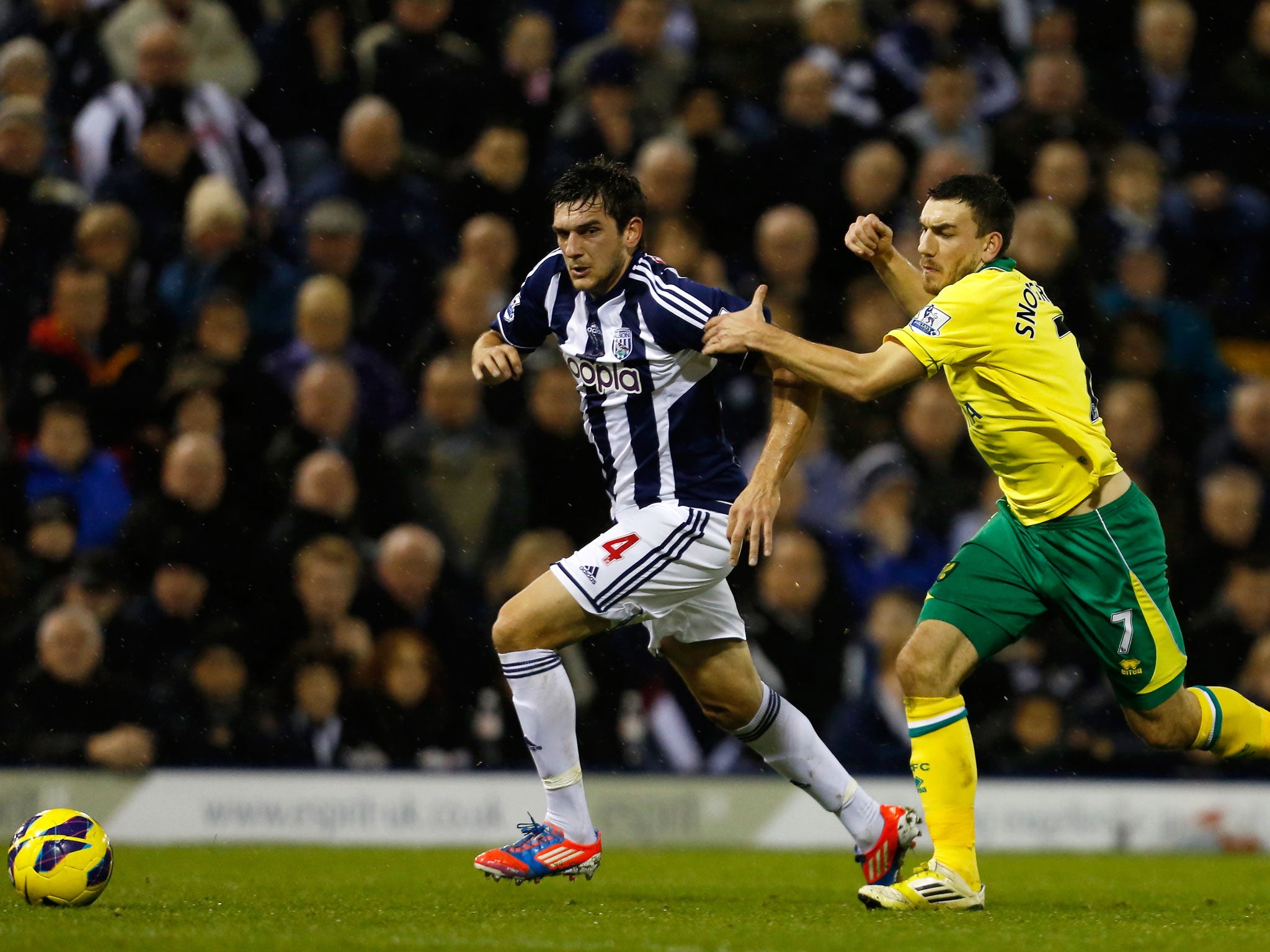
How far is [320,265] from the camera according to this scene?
34.6 feet

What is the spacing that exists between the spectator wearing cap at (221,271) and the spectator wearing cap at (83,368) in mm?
505

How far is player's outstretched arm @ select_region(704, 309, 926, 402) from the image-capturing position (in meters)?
5.36

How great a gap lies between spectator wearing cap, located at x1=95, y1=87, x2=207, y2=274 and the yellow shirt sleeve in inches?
246

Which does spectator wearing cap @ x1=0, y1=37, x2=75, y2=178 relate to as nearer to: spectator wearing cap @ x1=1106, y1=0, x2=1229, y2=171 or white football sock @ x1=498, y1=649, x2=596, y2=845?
white football sock @ x1=498, y1=649, x2=596, y2=845

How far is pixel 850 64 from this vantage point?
1190 cm

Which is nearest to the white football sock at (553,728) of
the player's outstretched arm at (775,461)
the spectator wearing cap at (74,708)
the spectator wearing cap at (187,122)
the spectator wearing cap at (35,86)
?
the player's outstretched arm at (775,461)

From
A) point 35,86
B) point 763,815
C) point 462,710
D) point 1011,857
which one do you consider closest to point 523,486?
point 462,710

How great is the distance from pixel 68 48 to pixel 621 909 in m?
7.81

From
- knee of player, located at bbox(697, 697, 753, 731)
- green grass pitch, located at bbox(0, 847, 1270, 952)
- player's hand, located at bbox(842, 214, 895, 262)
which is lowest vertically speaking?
green grass pitch, located at bbox(0, 847, 1270, 952)

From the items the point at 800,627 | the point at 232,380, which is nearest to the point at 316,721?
the point at 232,380

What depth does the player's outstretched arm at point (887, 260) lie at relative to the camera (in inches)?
238

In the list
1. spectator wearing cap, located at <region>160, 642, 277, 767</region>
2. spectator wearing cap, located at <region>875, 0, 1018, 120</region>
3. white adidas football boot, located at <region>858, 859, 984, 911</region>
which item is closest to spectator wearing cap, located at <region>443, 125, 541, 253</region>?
spectator wearing cap, located at <region>875, 0, 1018, 120</region>

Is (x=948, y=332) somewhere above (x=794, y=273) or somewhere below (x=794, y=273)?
below

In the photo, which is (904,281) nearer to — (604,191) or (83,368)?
(604,191)
